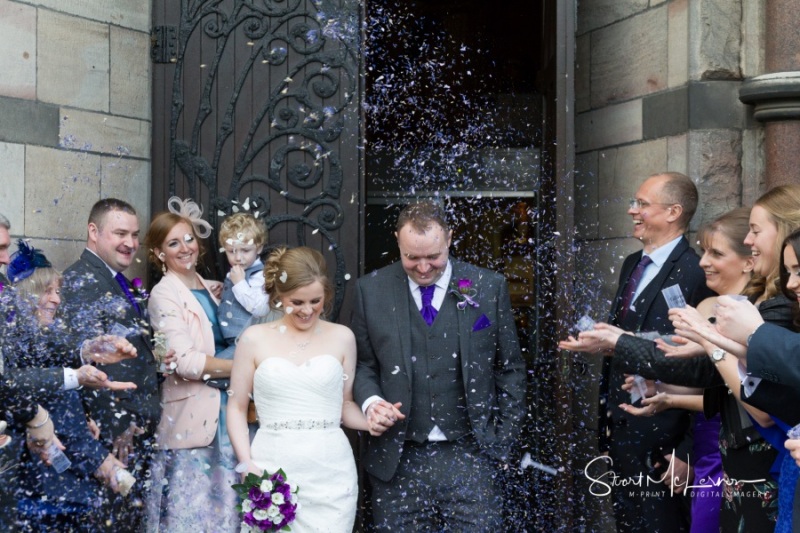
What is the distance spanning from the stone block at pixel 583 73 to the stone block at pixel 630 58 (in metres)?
0.04

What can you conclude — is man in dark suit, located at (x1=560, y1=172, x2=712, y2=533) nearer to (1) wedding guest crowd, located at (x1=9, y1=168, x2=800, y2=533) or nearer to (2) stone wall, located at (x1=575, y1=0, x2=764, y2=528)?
(1) wedding guest crowd, located at (x1=9, y1=168, x2=800, y2=533)

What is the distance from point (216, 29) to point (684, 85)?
7.40ft

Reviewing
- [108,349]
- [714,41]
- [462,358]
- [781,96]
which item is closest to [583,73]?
[714,41]

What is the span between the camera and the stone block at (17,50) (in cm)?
475

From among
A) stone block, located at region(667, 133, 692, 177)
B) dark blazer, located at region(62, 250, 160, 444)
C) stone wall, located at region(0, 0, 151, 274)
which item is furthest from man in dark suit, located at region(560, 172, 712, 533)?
stone wall, located at region(0, 0, 151, 274)

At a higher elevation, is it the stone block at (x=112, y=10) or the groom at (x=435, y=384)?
the stone block at (x=112, y=10)

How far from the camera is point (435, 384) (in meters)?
4.36

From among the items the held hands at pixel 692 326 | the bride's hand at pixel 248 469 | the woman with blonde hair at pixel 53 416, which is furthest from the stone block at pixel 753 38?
the woman with blonde hair at pixel 53 416

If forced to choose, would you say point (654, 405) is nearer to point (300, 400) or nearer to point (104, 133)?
point (300, 400)

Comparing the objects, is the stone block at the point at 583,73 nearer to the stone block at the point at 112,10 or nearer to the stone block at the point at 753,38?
the stone block at the point at 753,38

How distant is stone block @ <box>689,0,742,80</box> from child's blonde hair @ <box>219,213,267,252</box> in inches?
82.2

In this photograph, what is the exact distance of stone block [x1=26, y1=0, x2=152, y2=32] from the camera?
5012 mm

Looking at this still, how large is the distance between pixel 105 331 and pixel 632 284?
7.08 ft

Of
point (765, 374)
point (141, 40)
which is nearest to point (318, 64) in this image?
point (141, 40)
